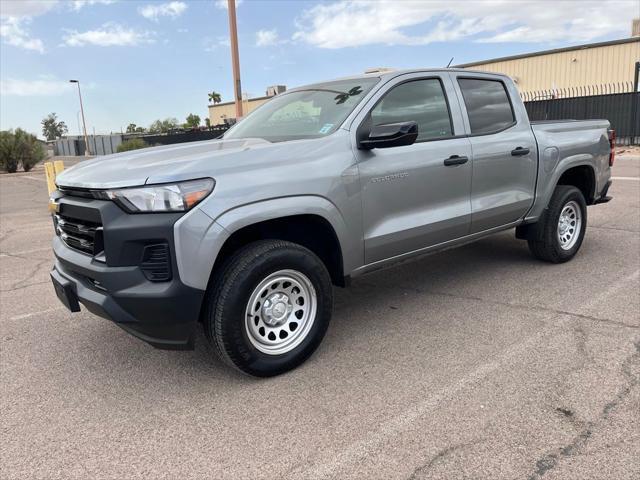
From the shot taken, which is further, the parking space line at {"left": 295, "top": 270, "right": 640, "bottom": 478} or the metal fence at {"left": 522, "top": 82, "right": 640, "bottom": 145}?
the metal fence at {"left": 522, "top": 82, "right": 640, "bottom": 145}

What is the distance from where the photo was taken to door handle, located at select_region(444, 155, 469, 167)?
4.30 meters

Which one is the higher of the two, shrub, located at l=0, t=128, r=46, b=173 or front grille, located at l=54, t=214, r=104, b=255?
shrub, located at l=0, t=128, r=46, b=173

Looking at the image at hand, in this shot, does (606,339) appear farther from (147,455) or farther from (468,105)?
(147,455)

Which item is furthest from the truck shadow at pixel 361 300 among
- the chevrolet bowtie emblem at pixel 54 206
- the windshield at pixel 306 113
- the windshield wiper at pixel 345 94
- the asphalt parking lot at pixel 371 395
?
the windshield wiper at pixel 345 94

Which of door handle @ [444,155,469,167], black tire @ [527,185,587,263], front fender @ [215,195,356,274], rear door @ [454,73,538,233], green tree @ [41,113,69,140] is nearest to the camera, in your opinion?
front fender @ [215,195,356,274]

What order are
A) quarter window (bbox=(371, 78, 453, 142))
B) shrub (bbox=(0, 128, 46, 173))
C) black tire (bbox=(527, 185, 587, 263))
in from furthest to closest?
shrub (bbox=(0, 128, 46, 173)) → black tire (bbox=(527, 185, 587, 263)) → quarter window (bbox=(371, 78, 453, 142))

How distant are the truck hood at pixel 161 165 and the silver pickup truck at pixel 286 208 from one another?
0.04 feet

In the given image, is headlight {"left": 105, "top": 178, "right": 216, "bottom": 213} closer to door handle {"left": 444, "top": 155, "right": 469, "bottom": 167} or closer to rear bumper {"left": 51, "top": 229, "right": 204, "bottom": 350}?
rear bumper {"left": 51, "top": 229, "right": 204, "bottom": 350}

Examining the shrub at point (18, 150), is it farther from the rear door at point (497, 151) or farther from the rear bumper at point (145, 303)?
the rear bumper at point (145, 303)

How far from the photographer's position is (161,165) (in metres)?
3.13

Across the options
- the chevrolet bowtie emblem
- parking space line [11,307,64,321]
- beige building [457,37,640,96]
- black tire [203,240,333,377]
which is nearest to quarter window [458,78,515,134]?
black tire [203,240,333,377]

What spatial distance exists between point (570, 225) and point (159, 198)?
455 cm

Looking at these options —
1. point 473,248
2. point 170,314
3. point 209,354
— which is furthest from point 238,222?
point 473,248

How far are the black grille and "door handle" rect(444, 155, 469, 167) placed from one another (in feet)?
7.68
